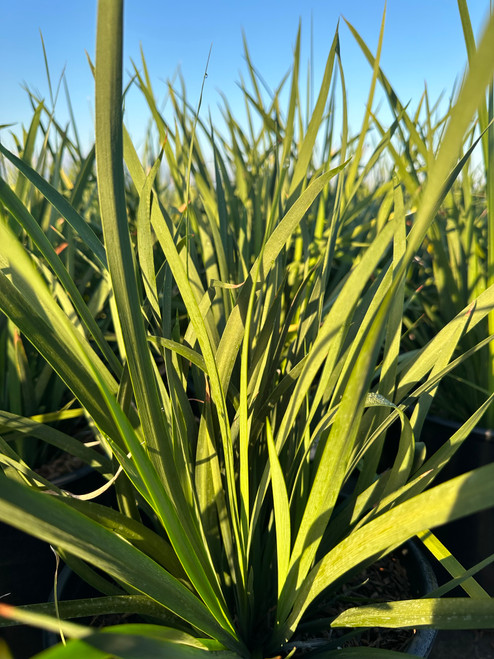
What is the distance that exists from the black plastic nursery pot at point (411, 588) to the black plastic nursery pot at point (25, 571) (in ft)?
0.47

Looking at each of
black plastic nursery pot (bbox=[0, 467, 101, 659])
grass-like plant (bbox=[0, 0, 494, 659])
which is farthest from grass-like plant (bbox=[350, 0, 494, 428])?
black plastic nursery pot (bbox=[0, 467, 101, 659])

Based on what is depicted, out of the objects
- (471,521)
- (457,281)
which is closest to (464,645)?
(471,521)

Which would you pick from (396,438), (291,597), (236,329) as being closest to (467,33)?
(236,329)

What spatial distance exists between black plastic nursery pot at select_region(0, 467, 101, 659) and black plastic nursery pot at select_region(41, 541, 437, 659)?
143 millimetres

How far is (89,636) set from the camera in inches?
6.0

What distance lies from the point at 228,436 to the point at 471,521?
47 centimetres

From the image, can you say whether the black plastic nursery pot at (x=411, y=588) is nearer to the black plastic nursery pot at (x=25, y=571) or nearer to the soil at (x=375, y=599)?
the soil at (x=375, y=599)

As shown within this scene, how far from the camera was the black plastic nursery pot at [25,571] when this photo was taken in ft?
1.65

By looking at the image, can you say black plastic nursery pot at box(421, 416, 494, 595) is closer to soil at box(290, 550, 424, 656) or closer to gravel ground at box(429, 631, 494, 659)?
gravel ground at box(429, 631, 494, 659)

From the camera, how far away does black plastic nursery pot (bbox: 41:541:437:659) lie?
0.33 m

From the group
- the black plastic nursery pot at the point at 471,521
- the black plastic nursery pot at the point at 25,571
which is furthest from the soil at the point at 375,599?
the black plastic nursery pot at the point at 25,571

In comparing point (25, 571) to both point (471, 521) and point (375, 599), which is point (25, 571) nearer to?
point (375, 599)

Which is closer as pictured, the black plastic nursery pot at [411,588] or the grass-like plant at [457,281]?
the black plastic nursery pot at [411,588]

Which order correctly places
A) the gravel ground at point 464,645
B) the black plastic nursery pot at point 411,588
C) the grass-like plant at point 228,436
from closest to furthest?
the grass-like plant at point 228,436, the black plastic nursery pot at point 411,588, the gravel ground at point 464,645
